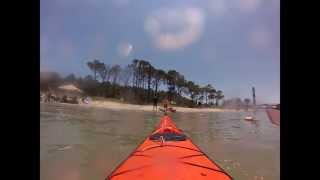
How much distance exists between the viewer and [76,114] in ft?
11.0

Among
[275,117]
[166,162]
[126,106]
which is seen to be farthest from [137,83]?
[275,117]

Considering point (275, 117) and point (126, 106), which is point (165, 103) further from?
point (275, 117)

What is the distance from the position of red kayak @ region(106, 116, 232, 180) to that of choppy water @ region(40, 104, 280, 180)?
0.04 m

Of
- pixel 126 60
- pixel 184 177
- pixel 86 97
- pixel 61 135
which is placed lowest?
pixel 184 177

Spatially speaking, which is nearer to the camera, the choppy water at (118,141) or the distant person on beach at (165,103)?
the choppy water at (118,141)

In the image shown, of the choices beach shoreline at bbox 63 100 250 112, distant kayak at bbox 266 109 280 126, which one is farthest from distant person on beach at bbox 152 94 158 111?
distant kayak at bbox 266 109 280 126

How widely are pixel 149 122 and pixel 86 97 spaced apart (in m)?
0.38

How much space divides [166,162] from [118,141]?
0.29 m

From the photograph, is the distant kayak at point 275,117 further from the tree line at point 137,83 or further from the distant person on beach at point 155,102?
the distant person on beach at point 155,102

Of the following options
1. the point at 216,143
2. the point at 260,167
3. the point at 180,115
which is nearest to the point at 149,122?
the point at 180,115

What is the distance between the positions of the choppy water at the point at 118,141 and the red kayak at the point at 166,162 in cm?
4

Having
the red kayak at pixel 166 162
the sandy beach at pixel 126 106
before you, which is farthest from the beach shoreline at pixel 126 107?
the red kayak at pixel 166 162

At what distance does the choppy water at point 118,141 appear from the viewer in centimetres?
332
